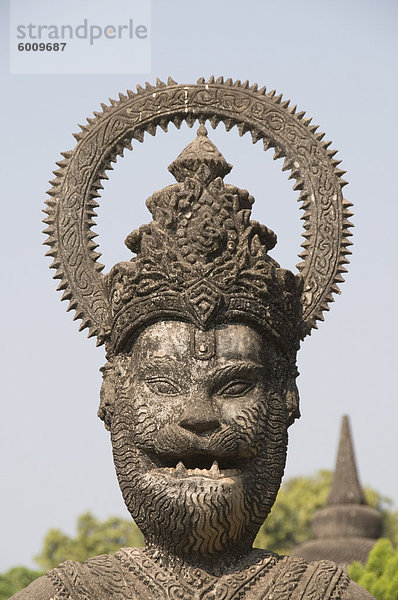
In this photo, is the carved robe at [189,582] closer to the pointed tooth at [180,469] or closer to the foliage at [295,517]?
the pointed tooth at [180,469]

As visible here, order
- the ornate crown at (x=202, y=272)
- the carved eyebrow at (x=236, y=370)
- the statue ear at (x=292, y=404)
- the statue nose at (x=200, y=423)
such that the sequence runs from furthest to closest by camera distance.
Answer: the statue ear at (x=292, y=404)
the ornate crown at (x=202, y=272)
the carved eyebrow at (x=236, y=370)
the statue nose at (x=200, y=423)

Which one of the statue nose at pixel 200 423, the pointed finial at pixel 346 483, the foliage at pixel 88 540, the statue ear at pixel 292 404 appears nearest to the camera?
the statue nose at pixel 200 423

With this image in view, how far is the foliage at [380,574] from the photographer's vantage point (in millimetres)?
16766

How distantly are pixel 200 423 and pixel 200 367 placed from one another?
0.42m

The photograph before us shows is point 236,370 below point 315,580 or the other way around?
the other way around

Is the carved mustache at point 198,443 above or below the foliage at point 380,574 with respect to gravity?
above

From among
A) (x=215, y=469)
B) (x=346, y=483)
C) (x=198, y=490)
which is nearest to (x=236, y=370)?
(x=215, y=469)

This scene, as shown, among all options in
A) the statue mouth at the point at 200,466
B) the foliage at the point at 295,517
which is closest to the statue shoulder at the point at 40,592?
the statue mouth at the point at 200,466

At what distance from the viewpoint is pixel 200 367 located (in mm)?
8055

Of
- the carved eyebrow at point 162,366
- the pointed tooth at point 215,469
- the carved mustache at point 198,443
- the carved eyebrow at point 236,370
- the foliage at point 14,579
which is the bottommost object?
the foliage at point 14,579

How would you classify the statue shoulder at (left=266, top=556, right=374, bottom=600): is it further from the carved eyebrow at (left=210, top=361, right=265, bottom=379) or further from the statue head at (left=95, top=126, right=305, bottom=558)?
the carved eyebrow at (left=210, top=361, right=265, bottom=379)

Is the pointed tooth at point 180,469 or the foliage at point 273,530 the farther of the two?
the foliage at point 273,530

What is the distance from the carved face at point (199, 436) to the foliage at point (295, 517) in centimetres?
4364

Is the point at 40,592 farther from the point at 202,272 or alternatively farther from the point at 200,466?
the point at 202,272
